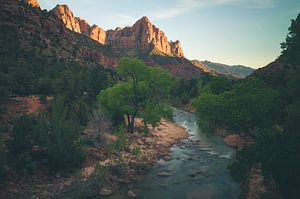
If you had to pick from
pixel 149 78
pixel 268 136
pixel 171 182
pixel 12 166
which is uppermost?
pixel 149 78

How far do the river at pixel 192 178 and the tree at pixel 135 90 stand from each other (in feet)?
28.1

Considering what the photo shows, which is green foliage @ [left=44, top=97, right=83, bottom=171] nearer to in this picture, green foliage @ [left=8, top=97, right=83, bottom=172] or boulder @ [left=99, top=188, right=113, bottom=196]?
green foliage @ [left=8, top=97, right=83, bottom=172]

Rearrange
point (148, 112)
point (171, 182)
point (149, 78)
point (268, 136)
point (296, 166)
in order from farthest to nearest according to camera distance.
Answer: point (149, 78), point (148, 112), point (171, 182), point (268, 136), point (296, 166)

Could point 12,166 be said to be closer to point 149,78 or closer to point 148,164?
point 148,164

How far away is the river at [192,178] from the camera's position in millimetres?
19766

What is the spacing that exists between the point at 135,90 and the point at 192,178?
16414mm

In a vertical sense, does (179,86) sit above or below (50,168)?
above

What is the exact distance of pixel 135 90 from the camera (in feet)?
115

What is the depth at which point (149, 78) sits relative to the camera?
36500 millimetres

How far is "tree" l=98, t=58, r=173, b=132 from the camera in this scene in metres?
33.9

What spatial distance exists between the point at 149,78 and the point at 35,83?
66.0 ft

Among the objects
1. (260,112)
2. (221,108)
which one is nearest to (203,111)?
(221,108)

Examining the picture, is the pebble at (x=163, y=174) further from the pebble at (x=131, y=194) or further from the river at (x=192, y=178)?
the pebble at (x=131, y=194)

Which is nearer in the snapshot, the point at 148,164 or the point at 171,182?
the point at 171,182
